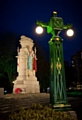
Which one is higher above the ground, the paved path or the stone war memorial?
the stone war memorial

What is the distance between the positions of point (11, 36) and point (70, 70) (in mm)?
25318

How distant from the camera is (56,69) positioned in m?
6.83

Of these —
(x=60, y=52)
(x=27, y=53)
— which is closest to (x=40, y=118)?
(x=60, y=52)

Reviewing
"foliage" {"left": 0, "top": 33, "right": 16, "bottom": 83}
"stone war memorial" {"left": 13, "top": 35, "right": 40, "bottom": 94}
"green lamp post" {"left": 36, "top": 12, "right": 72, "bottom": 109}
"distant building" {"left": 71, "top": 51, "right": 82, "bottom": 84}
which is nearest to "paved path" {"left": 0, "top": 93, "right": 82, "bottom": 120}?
"green lamp post" {"left": 36, "top": 12, "right": 72, "bottom": 109}

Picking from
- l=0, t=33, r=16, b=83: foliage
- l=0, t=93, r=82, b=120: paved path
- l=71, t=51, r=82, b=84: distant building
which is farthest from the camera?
l=71, t=51, r=82, b=84: distant building

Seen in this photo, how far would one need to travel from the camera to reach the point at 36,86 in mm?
32688

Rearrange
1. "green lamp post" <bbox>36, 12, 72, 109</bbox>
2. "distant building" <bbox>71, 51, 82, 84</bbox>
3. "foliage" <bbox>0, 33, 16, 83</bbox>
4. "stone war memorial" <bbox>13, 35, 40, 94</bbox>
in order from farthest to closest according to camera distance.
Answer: "distant building" <bbox>71, 51, 82, 84</bbox>
"foliage" <bbox>0, 33, 16, 83</bbox>
"stone war memorial" <bbox>13, 35, 40, 94</bbox>
"green lamp post" <bbox>36, 12, 72, 109</bbox>

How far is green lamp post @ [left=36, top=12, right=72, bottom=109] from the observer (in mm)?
6575

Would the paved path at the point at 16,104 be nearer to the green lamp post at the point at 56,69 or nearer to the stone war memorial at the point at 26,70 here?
the green lamp post at the point at 56,69

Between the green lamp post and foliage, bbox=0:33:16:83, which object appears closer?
the green lamp post

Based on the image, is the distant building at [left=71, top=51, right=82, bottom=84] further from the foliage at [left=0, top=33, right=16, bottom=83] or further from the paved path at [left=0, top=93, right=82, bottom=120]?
the paved path at [left=0, top=93, right=82, bottom=120]

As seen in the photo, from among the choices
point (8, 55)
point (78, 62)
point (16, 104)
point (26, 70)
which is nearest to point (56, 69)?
point (16, 104)

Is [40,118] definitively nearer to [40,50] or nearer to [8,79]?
[8,79]

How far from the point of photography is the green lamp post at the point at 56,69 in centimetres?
657
